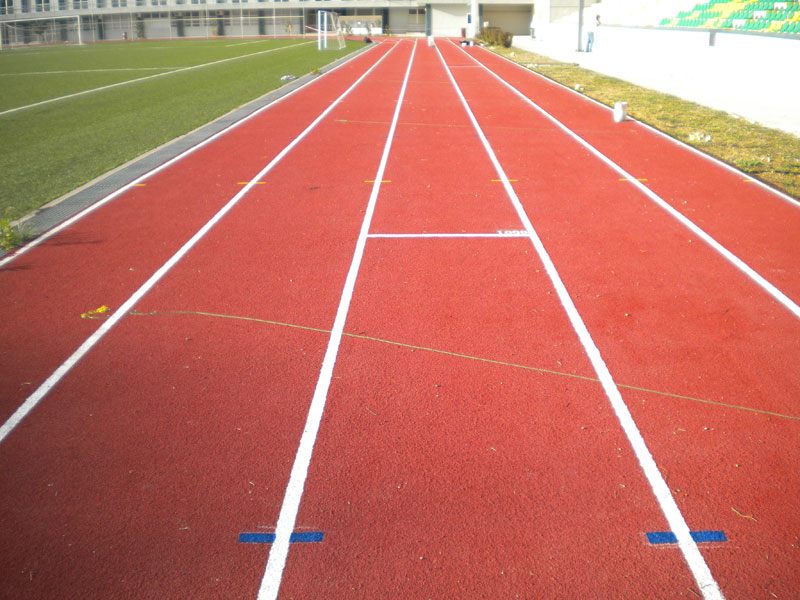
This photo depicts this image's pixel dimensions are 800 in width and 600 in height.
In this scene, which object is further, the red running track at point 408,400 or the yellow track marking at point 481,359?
the yellow track marking at point 481,359

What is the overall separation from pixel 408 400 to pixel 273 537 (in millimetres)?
1486

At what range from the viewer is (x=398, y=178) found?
10.5 m

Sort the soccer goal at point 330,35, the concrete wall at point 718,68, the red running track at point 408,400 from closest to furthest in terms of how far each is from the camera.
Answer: the red running track at point 408,400
the concrete wall at point 718,68
the soccer goal at point 330,35

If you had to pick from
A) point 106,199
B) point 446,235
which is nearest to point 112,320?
point 446,235

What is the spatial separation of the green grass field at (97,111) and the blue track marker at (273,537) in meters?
7.09

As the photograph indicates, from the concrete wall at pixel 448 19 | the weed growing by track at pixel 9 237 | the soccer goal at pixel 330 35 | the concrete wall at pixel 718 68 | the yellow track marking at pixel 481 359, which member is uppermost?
the concrete wall at pixel 448 19

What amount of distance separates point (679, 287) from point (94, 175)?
9.00 meters

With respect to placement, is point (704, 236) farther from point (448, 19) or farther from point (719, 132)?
point (448, 19)

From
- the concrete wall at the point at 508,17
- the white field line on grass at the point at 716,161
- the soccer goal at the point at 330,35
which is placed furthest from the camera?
the concrete wall at the point at 508,17

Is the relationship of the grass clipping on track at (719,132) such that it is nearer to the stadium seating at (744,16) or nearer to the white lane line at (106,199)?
the stadium seating at (744,16)

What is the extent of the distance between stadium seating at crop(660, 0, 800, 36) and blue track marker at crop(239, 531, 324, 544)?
21.8m

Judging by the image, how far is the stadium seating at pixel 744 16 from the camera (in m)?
22.2

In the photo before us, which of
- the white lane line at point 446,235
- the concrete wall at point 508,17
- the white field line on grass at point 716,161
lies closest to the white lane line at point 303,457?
the white lane line at point 446,235

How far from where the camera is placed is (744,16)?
83.3ft
